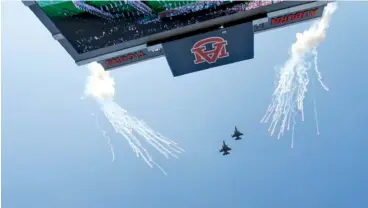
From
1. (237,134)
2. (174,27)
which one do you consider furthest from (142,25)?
(237,134)

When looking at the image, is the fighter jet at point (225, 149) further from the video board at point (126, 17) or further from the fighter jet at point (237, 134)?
the video board at point (126, 17)

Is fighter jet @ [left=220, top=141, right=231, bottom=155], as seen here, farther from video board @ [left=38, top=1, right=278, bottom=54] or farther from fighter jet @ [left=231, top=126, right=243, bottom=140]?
video board @ [left=38, top=1, right=278, bottom=54]

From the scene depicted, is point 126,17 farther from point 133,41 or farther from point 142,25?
point 133,41

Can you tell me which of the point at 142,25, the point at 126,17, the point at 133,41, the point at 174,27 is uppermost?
the point at 126,17

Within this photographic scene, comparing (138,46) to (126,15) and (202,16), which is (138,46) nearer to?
(126,15)

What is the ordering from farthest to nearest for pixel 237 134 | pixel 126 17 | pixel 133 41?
1. pixel 237 134
2. pixel 133 41
3. pixel 126 17

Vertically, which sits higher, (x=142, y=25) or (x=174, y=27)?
(x=142, y=25)

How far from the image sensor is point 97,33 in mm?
15805

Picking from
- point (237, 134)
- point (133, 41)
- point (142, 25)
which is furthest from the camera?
point (237, 134)

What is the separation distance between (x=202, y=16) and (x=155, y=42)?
2.31 m

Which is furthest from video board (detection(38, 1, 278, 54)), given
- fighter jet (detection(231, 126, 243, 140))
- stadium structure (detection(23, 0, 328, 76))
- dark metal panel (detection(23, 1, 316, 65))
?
fighter jet (detection(231, 126, 243, 140))

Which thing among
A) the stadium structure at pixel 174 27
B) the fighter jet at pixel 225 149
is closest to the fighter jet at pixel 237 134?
the fighter jet at pixel 225 149

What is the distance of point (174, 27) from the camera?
623 inches

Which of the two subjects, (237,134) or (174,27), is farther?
(237,134)
